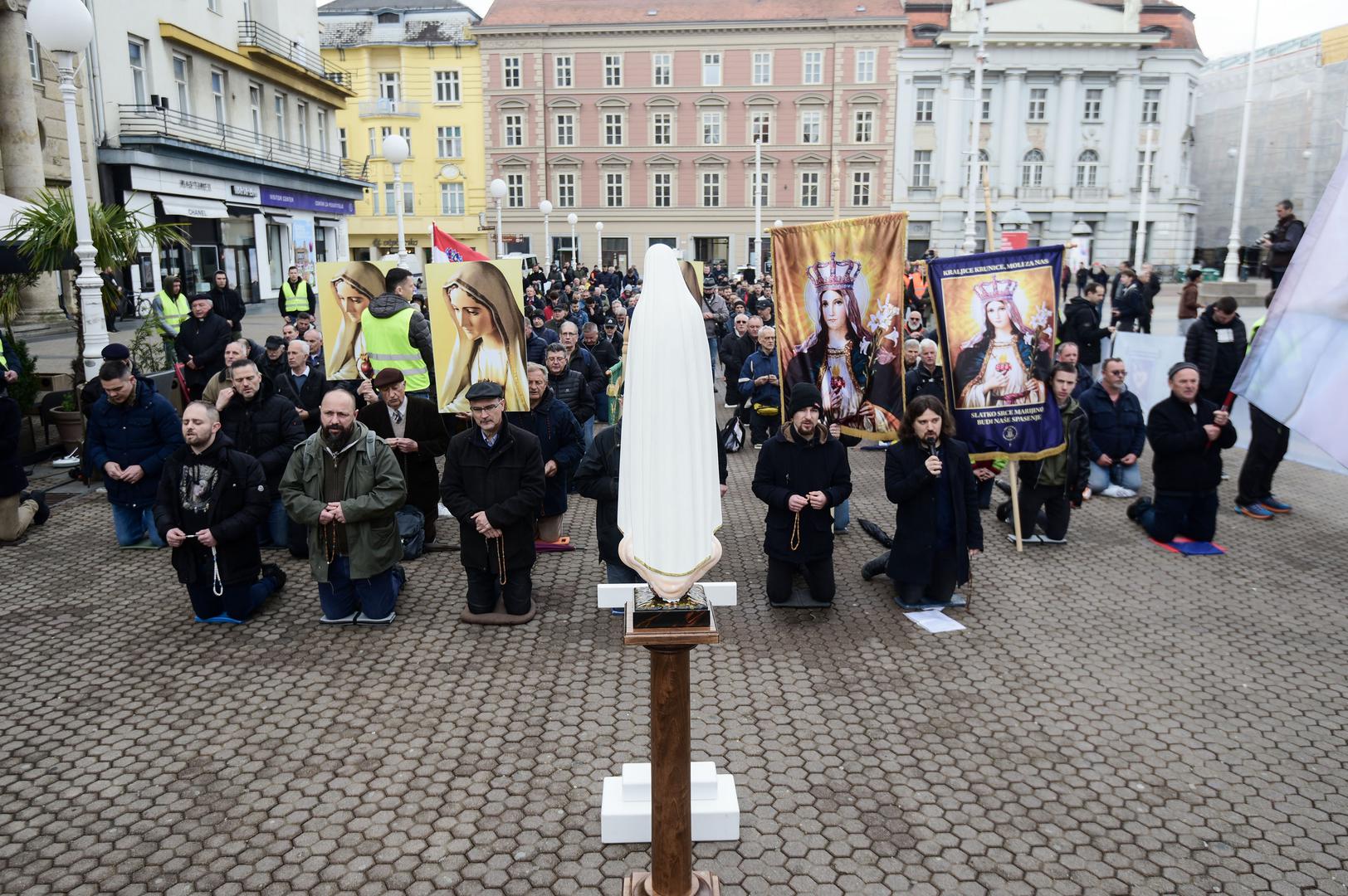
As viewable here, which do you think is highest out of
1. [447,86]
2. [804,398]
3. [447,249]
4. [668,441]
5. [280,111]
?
[447,86]

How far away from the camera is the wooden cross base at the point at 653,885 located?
3.69 meters

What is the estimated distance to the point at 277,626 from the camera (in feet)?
22.4

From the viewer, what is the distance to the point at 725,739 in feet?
17.1

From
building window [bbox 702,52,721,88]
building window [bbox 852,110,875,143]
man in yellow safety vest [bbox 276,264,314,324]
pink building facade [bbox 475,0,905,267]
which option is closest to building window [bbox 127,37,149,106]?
man in yellow safety vest [bbox 276,264,314,324]

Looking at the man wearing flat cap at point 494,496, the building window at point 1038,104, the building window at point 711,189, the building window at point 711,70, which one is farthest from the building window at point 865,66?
the man wearing flat cap at point 494,496

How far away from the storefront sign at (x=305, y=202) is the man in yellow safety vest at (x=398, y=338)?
25.4 m

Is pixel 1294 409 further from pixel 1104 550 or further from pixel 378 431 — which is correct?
pixel 378 431

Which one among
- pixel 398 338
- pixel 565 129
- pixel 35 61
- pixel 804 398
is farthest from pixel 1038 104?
pixel 804 398

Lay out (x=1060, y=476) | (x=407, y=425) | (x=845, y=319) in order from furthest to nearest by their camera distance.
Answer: (x=1060, y=476) < (x=845, y=319) < (x=407, y=425)

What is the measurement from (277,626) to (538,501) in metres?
2.04

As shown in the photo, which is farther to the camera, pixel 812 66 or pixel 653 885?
pixel 812 66

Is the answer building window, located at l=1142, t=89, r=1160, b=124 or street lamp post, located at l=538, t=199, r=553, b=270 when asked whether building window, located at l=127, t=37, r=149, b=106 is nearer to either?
street lamp post, located at l=538, t=199, r=553, b=270

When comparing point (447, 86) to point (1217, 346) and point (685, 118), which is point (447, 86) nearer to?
point (685, 118)

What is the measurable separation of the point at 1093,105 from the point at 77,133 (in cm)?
5676
